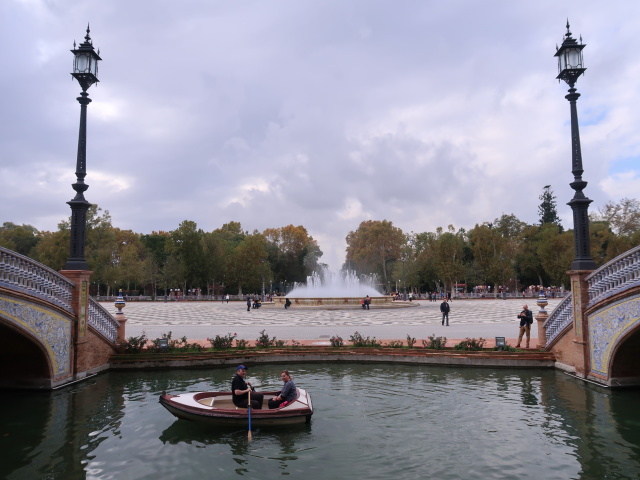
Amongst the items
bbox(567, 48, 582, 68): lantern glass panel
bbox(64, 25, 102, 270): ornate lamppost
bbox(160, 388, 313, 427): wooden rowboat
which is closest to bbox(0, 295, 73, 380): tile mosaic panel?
bbox(64, 25, 102, 270): ornate lamppost

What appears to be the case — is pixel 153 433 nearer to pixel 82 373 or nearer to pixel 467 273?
pixel 82 373

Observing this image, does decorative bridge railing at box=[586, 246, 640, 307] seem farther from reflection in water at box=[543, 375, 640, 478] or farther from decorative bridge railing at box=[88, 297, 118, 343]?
decorative bridge railing at box=[88, 297, 118, 343]

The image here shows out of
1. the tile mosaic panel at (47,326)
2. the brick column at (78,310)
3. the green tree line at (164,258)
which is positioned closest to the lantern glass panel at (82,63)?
the brick column at (78,310)

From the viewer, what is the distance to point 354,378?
1457cm

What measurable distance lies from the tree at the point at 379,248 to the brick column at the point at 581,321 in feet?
259

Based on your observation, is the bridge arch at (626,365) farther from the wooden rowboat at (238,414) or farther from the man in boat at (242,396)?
the man in boat at (242,396)

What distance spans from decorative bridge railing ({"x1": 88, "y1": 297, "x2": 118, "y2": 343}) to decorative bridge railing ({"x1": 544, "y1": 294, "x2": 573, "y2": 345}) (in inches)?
622

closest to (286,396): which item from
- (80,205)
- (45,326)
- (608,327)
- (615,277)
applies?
(45,326)

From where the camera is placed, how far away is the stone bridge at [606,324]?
11.6m

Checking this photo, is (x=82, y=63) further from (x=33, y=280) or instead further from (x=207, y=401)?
(x=207, y=401)

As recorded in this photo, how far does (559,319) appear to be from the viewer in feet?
51.4

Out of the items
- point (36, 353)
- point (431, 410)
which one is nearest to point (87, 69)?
point (36, 353)

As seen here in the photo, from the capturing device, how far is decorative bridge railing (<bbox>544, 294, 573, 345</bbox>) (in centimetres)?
1484

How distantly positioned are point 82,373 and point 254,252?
207 feet
